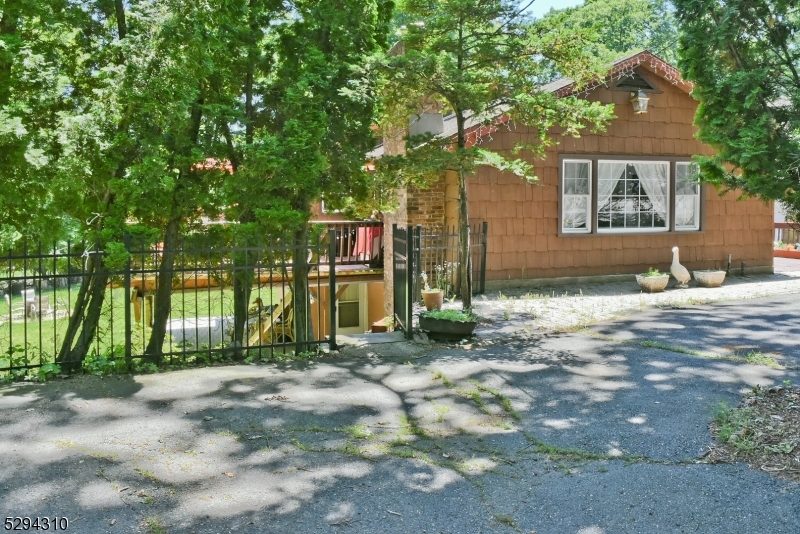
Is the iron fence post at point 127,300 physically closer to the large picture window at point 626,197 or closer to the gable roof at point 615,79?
the gable roof at point 615,79

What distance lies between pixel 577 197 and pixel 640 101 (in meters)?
2.33

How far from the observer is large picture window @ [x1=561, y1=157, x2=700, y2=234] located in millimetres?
13828

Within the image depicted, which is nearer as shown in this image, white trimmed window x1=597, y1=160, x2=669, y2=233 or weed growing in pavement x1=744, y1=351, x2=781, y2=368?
weed growing in pavement x1=744, y1=351, x2=781, y2=368

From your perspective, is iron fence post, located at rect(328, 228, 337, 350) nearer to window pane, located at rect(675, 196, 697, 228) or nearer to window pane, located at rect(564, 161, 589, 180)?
window pane, located at rect(564, 161, 589, 180)

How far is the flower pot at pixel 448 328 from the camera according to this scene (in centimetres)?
856

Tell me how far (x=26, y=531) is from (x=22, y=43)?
504 cm

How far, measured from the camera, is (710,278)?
13438 millimetres

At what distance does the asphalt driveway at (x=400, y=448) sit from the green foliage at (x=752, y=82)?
81.9 inches

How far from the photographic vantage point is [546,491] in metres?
4.25

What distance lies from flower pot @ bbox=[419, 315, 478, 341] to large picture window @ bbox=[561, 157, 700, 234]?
587cm

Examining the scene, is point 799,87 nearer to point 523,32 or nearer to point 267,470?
point 523,32

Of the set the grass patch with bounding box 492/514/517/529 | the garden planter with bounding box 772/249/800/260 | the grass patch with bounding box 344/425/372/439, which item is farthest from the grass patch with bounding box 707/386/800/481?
the garden planter with bounding box 772/249/800/260

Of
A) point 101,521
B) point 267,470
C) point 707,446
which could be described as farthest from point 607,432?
point 101,521

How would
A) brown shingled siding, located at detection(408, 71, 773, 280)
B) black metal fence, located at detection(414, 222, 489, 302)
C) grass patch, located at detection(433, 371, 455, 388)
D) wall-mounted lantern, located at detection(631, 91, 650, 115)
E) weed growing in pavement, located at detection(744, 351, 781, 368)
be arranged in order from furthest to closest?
1. wall-mounted lantern, located at detection(631, 91, 650, 115)
2. brown shingled siding, located at detection(408, 71, 773, 280)
3. black metal fence, located at detection(414, 222, 489, 302)
4. weed growing in pavement, located at detection(744, 351, 781, 368)
5. grass patch, located at detection(433, 371, 455, 388)
